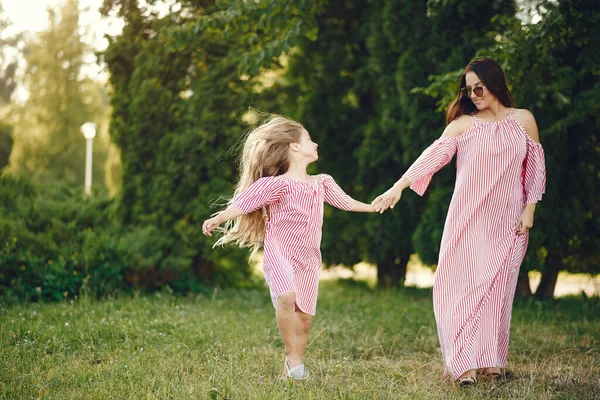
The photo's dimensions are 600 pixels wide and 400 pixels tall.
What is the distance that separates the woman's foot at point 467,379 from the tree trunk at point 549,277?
4.48m

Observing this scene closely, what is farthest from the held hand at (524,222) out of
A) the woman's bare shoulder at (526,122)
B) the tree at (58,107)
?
the tree at (58,107)

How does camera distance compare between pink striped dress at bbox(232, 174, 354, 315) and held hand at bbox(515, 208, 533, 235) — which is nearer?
pink striped dress at bbox(232, 174, 354, 315)

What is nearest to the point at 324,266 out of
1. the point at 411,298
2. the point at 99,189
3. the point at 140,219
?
the point at 411,298

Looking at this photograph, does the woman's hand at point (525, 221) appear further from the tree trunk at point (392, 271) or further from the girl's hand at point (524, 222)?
the tree trunk at point (392, 271)

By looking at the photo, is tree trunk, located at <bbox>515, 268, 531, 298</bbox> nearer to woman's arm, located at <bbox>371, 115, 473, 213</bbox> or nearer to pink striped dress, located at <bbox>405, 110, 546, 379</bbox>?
pink striped dress, located at <bbox>405, 110, 546, 379</bbox>

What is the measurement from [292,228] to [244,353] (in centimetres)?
111

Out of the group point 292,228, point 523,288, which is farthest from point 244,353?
point 523,288

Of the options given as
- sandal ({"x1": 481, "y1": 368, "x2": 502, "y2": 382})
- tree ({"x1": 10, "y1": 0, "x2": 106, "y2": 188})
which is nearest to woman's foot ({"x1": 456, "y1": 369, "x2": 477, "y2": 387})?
sandal ({"x1": 481, "y1": 368, "x2": 502, "y2": 382})

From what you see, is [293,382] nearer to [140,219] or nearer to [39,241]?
[39,241]

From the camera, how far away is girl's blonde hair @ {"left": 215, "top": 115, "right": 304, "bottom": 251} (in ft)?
13.5

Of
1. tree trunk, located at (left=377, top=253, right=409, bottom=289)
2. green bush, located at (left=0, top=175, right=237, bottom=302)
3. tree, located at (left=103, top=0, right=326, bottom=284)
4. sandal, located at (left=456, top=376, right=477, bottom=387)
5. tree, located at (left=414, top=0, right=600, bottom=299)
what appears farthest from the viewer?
tree trunk, located at (left=377, top=253, right=409, bottom=289)

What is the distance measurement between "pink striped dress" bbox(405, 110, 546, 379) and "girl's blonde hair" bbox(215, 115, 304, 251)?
0.84m

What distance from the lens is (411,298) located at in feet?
26.1

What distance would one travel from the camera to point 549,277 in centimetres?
810
